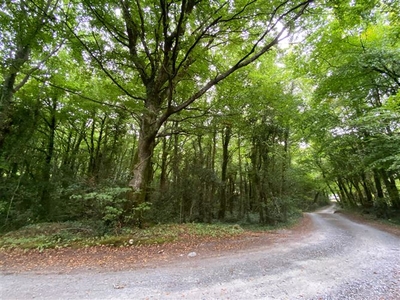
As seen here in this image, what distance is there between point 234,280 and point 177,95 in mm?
8288

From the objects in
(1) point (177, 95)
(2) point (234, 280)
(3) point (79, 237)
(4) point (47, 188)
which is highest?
(1) point (177, 95)

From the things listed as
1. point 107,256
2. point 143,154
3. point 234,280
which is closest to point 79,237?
point 107,256

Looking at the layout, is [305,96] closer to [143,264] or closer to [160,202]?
[160,202]

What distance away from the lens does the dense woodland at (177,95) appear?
6355mm

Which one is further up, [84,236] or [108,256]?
[84,236]

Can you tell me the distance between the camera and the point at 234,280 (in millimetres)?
3557

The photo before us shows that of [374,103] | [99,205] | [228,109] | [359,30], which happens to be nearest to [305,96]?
[374,103]

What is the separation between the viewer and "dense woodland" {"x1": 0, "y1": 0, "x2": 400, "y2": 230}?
6355mm

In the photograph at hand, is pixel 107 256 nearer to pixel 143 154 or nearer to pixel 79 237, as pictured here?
pixel 79 237

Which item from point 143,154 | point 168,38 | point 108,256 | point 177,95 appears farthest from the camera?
point 177,95

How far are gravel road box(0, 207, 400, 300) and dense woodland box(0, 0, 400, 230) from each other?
2522 mm

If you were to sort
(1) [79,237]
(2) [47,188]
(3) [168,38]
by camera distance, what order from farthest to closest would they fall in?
(2) [47,188], (3) [168,38], (1) [79,237]

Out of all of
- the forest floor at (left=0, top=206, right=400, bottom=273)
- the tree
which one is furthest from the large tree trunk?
the forest floor at (left=0, top=206, right=400, bottom=273)

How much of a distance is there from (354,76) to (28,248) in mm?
14368
